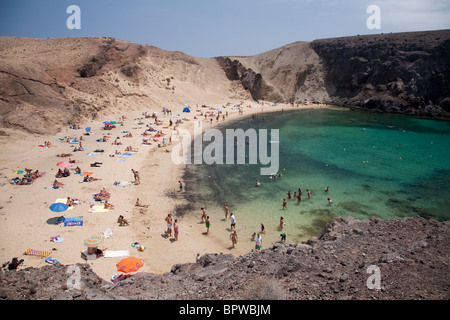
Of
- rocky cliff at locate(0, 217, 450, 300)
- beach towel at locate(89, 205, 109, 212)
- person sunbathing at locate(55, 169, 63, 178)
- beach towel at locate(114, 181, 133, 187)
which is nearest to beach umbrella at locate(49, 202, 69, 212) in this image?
beach towel at locate(89, 205, 109, 212)

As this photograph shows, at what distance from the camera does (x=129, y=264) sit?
481 inches

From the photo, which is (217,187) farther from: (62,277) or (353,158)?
(353,158)

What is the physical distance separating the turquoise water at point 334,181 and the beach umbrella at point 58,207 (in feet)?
26.9

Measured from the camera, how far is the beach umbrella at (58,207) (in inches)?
616

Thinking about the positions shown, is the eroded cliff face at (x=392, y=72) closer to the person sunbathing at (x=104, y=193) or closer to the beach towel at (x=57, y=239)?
the person sunbathing at (x=104, y=193)

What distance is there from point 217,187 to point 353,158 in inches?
685

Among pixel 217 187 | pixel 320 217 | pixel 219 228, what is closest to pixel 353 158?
pixel 320 217

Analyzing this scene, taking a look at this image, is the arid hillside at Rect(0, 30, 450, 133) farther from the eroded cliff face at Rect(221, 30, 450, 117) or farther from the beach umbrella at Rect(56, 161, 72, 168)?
the beach umbrella at Rect(56, 161, 72, 168)

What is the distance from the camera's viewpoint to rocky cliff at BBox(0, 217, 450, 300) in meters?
7.57

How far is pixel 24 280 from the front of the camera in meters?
8.25

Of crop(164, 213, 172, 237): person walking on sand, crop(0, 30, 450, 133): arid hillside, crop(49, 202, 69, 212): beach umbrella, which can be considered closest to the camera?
crop(164, 213, 172, 237): person walking on sand

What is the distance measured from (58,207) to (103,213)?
244cm

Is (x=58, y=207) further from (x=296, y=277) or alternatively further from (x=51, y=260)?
(x=296, y=277)

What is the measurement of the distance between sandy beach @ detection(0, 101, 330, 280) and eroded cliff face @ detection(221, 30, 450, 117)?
50859 millimetres
